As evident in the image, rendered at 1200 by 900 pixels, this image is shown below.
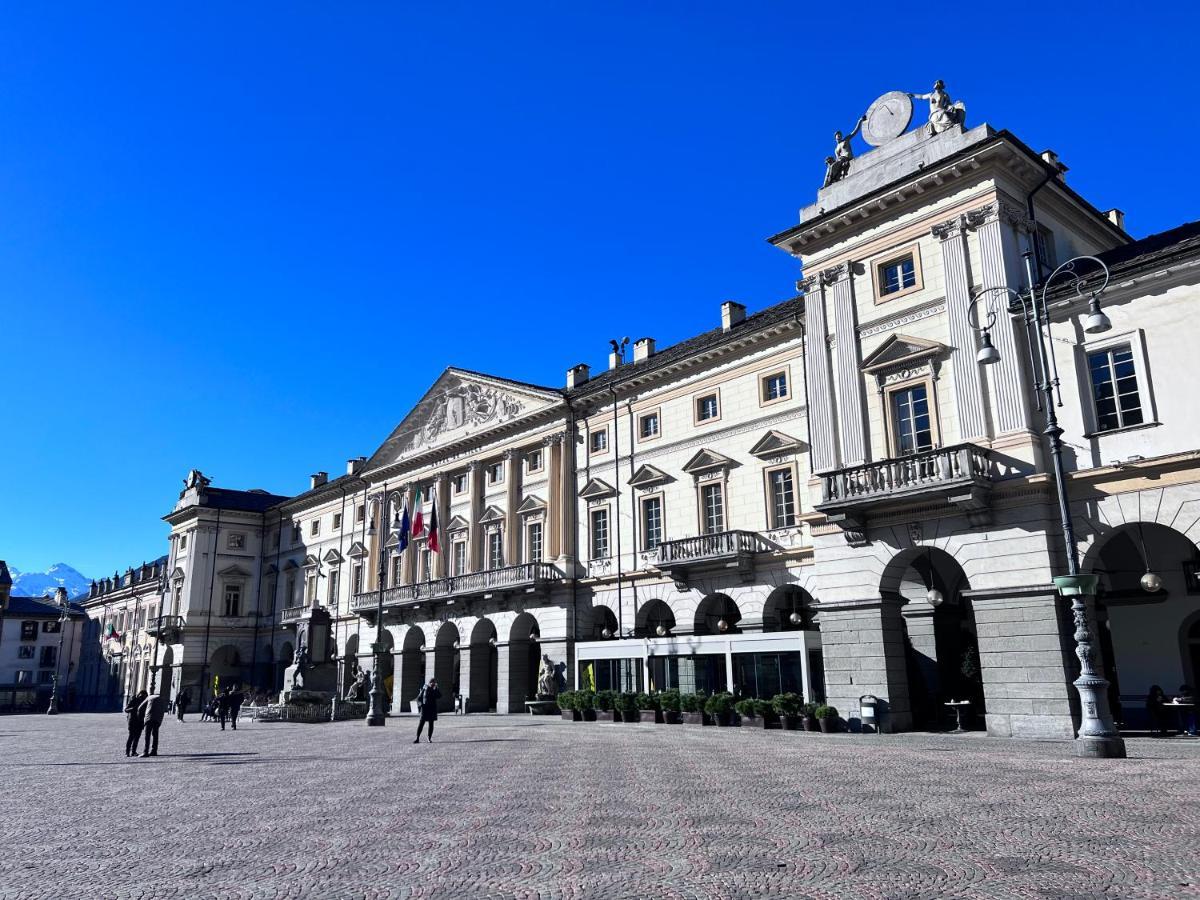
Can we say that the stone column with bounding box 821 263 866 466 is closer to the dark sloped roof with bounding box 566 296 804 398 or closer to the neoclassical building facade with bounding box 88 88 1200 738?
the neoclassical building facade with bounding box 88 88 1200 738

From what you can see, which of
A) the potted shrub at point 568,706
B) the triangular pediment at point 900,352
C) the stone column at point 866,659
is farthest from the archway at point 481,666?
the triangular pediment at point 900,352

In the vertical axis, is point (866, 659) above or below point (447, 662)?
below

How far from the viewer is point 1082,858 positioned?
9.06 m

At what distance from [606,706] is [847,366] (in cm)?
1622

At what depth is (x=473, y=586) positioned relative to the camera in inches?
1890

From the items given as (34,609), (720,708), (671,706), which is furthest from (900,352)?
(34,609)

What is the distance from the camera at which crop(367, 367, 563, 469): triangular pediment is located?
4860 centimetres

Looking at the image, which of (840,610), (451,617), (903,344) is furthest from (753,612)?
(451,617)

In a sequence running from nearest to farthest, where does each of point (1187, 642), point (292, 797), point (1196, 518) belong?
point (292, 797) → point (1196, 518) → point (1187, 642)

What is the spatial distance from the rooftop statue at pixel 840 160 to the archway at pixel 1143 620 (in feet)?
50.1

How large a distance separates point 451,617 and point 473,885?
142 feet

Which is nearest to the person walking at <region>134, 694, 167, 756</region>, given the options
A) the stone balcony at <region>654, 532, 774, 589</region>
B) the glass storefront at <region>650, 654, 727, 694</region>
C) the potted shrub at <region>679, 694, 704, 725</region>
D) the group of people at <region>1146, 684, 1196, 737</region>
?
the potted shrub at <region>679, 694, 704, 725</region>

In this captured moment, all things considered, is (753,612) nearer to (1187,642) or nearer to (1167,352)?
(1187,642)

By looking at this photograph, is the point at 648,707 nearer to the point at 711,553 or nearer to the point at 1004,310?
the point at 711,553
